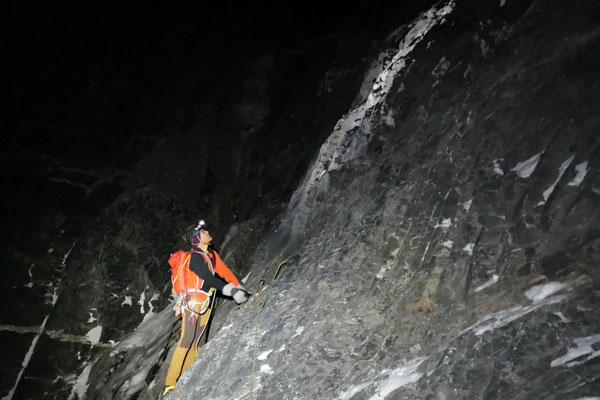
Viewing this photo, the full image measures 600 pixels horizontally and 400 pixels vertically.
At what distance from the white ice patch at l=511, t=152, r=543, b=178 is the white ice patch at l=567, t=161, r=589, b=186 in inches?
14.0

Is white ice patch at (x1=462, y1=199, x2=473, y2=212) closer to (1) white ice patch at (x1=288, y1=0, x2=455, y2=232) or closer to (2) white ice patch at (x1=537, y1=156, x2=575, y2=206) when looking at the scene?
(2) white ice patch at (x1=537, y1=156, x2=575, y2=206)

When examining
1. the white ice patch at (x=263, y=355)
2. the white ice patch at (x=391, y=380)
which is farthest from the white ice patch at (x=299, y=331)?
the white ice patch at (x=391, y=380)

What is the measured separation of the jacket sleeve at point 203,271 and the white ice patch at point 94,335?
3.96 metres

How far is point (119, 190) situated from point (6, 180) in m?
2.34

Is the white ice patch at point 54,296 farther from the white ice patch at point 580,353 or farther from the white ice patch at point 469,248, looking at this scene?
the white ice patch at point 580,353

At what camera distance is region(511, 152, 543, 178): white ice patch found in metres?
3.43

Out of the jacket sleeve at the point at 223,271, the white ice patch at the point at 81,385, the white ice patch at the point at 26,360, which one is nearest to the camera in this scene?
the jacket sleeve at the point at 223,271

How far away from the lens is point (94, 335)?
7734 mm

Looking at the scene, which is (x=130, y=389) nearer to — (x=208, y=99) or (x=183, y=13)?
(x=208, y=99)

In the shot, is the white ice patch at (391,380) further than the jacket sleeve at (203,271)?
No

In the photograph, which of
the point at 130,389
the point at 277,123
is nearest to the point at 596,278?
the point at 130,389

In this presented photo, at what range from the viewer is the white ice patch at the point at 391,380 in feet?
10.4

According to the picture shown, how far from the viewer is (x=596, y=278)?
267cm

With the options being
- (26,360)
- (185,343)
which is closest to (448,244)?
(185,343)
